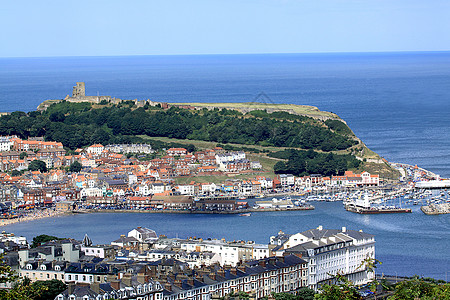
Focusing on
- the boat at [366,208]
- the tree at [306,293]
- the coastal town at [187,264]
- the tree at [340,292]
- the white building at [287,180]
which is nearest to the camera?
the tree at [340,292]

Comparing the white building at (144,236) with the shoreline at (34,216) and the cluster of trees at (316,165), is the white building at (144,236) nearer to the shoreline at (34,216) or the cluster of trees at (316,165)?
the shoreline at (34,216)

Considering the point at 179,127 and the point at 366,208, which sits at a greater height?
the point at 179,127

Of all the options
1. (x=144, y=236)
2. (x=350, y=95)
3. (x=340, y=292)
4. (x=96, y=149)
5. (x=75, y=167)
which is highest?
(x=350, y=95)

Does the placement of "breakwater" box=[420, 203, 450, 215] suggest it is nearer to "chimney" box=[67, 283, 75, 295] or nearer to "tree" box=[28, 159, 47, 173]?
"tree" box=[28, 159, 47, 173]

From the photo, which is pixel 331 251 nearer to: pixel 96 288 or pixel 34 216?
pixel 96 288

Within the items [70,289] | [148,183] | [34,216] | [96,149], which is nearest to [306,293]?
[70,289]

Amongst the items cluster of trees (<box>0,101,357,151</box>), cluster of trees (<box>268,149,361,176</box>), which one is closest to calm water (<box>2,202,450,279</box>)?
cluster of trees (<box>268,149,361,176</box>)

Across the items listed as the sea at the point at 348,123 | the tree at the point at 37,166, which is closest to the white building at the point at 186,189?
the sea at the point at 348,123
